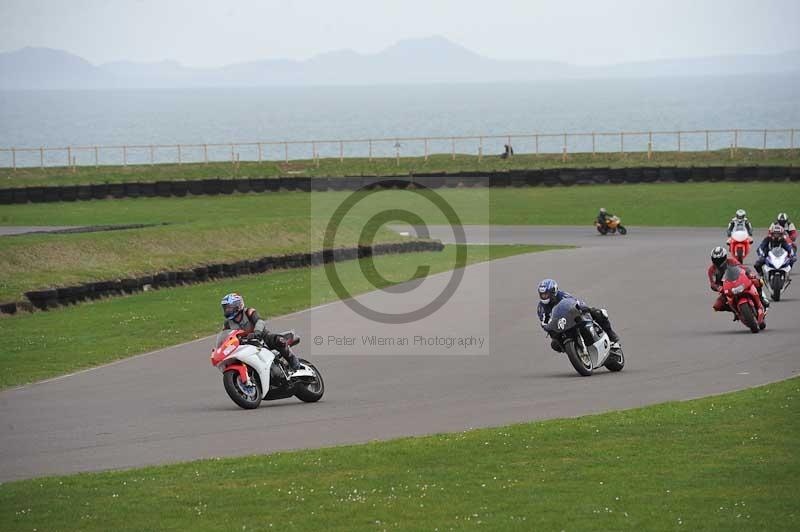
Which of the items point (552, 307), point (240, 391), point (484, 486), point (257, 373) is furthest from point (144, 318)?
point (484, 486)

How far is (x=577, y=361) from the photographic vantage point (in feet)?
61.1

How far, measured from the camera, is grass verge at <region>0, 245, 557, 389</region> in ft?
71.9

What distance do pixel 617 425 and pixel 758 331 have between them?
8977mm

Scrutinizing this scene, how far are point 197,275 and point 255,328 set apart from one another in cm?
1714

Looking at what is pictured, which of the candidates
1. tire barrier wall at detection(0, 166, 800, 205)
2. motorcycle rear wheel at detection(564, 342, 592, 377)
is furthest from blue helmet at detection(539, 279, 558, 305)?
tire barrier wall at detection(0, 166, 800, 205)

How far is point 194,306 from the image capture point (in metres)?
28.7

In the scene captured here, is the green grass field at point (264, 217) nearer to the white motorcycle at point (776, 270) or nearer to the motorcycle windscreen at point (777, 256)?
the white motorcycle at point (776, 270)

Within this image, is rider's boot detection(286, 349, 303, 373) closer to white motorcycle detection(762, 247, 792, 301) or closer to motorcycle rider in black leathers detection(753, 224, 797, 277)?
white motorcycle detection(762, 247, 792, 301)

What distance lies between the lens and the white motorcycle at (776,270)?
26281mm

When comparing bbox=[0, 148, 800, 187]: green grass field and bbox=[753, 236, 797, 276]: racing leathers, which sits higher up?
bbox=[0, 148, 800, 187]: green grass field

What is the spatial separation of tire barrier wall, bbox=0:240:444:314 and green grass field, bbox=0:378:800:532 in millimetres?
16691

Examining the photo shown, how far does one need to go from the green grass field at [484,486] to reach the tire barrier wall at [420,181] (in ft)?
150

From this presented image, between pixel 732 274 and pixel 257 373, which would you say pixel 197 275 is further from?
pixel 257 373

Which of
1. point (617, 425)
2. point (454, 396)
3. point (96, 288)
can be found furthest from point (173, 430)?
point (96, 288)
